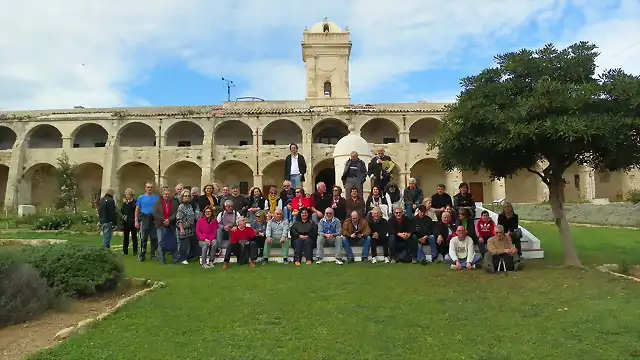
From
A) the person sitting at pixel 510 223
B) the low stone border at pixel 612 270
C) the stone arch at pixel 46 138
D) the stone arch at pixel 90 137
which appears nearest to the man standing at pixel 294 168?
the person sitting at pixel 510 223

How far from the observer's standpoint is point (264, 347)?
15.5 feet

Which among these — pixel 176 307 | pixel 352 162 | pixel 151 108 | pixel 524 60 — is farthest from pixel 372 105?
pixel 176 307

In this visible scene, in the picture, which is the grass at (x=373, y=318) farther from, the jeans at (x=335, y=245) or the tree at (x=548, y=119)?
the tree at (x=548, y=119)

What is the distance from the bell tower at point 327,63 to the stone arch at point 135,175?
12505 millimetres

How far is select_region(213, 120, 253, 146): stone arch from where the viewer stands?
34750 millimetres

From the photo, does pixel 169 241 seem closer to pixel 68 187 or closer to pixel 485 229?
pixel 485 229

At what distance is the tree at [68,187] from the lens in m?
26.7

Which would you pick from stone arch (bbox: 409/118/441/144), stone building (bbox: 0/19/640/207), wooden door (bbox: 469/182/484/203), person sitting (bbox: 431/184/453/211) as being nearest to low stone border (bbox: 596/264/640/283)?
person sitting (bbox: 431/184/453/211)

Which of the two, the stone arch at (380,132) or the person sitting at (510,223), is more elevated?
the stone arch at (380,132)

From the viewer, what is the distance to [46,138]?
35.5m

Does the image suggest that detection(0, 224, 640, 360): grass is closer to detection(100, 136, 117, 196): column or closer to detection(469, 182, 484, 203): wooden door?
detection(100, 136, 117, 196): column

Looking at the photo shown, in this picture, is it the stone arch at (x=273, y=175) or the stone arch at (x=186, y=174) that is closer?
the stone arch at (x=273, y=175)

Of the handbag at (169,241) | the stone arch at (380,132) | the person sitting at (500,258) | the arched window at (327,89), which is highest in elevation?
the arched window at (327,89)

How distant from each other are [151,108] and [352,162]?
86.0 feet
